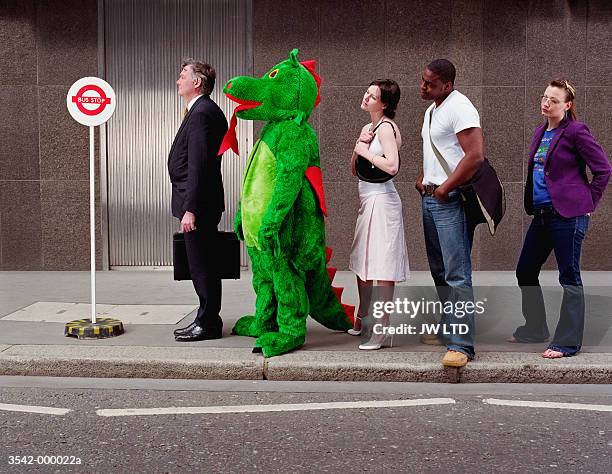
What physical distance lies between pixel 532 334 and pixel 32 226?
689 centimetres

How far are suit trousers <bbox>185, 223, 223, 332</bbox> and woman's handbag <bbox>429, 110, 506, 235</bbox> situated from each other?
6.00 feet

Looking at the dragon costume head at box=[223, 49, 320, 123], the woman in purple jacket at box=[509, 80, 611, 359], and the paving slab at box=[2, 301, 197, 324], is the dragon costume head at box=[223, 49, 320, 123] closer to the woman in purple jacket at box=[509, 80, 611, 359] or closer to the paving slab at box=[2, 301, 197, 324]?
the woman in purple jacket at box=[509, 80, 611, 359]

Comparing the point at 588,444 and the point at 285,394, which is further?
the point at 285,394

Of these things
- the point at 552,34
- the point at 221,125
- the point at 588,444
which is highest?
the point at 552,34

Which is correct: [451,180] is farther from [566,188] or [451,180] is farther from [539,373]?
[539,373]

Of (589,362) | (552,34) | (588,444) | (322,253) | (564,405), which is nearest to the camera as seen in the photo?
(588,444)

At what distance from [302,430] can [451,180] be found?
1.90m

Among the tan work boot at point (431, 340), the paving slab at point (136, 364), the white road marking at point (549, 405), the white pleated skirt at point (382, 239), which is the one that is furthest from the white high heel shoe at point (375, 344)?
the white road marking at point (549, 405)

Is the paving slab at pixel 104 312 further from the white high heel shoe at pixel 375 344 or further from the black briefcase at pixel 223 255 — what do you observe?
the white high heel shoe at pixel 375 344

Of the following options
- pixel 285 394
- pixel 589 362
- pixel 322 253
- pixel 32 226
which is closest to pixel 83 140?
pixel 32 226

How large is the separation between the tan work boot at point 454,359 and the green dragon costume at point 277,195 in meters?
1.04

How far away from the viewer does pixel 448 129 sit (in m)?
5.50

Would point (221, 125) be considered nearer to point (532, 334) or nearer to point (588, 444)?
point (532, 334)

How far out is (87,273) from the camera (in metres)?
10.6
